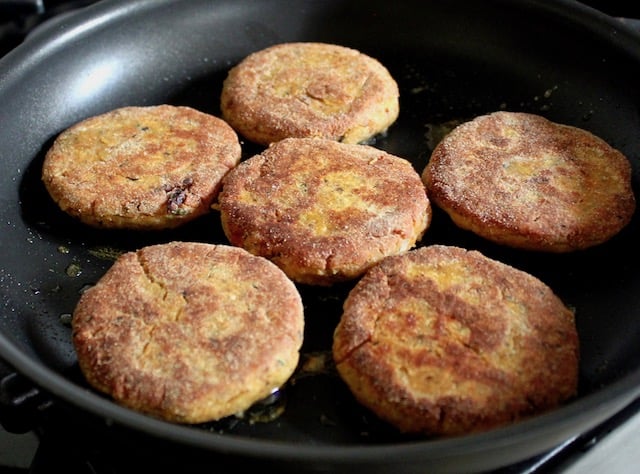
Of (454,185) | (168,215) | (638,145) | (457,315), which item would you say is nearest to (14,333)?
(168,215)

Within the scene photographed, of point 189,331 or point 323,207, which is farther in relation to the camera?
point 323,207

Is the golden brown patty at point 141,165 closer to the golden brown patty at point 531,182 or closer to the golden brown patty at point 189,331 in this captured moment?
the golden brown patty at point 189,331

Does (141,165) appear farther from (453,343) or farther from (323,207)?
(453,343)

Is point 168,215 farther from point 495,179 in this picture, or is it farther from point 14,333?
point 495,179

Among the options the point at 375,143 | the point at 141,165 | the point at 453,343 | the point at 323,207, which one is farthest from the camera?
the point at 375,143

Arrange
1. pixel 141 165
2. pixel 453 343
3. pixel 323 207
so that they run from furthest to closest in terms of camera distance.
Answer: pixel 141 165
pixel 323 207
pixel 453 343

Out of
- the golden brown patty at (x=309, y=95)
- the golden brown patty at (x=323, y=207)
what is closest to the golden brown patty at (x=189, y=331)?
the golden brown patty at (x=323, y=207)

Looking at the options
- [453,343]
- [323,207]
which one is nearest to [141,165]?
[323,207]
